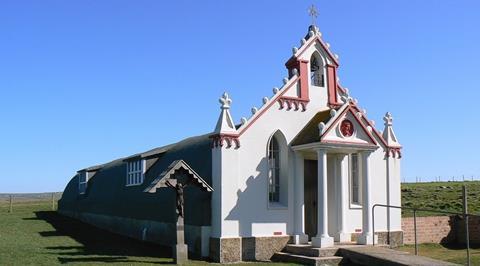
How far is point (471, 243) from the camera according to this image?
23828mm

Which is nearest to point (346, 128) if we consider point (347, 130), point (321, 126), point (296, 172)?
point (347, 130)

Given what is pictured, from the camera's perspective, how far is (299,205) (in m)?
19.1

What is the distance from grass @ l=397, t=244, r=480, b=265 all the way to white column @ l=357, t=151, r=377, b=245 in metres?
2.35

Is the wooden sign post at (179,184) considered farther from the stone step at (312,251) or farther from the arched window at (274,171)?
the stone step at (312,251)

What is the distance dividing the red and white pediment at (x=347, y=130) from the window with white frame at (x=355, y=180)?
1772 mm

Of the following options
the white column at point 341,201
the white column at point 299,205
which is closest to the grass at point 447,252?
the white column at point 341,201

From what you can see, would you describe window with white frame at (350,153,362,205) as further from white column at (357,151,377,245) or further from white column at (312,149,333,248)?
white column at (312,149,333,248)

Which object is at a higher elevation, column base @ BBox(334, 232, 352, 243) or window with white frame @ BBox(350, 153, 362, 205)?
window with white frame @ BBox(350, 153, 362, 205)

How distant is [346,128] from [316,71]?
315 centimetres

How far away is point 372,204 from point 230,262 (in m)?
6.25

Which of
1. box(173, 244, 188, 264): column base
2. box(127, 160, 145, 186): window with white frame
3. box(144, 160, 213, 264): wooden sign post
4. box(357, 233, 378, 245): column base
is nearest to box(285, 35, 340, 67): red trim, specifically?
box(144, 160, 213, 264): wooden sign post

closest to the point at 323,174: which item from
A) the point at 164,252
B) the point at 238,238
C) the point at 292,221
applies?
the point at 292,221

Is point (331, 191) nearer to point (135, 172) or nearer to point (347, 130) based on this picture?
point (347, 130)

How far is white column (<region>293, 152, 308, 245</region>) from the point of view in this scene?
19062mm
